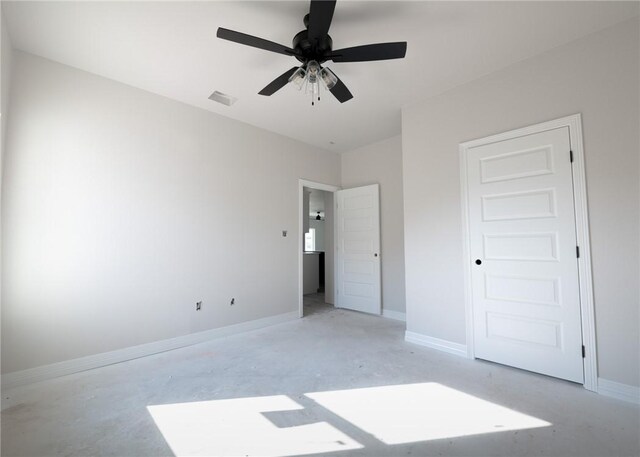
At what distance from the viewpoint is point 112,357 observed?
106 inches

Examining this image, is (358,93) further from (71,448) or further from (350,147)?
(71,448)

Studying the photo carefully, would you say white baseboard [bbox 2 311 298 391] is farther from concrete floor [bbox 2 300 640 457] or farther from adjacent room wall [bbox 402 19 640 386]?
adjacent room wall [bbox 402 19 640 386]

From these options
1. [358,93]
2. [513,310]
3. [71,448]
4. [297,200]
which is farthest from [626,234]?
[71,448]

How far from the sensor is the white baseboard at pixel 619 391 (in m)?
1.99

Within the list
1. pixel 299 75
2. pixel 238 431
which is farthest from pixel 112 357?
pixel 299 75

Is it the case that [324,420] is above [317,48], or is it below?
below

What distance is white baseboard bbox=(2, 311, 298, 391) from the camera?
2.30 meters

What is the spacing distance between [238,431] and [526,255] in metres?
2.69

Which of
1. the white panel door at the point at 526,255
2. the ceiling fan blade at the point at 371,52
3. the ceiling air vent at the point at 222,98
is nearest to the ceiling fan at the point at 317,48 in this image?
the ceiling fan blade at the point at 371,52

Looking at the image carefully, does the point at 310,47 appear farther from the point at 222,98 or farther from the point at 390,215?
the point at 390,215

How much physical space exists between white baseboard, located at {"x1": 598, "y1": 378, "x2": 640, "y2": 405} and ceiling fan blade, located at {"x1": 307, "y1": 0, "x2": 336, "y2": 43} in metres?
3.26

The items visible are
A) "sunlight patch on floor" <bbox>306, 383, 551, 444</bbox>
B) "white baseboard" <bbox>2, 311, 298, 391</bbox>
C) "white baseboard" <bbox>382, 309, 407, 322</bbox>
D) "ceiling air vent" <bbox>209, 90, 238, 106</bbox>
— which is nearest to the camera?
"sunlight patch on floor" <bbox>306, 383, 551, 444</bbox>

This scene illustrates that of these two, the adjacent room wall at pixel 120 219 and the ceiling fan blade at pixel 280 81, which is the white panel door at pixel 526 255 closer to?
the ceiling fan blade at pixel 280 81

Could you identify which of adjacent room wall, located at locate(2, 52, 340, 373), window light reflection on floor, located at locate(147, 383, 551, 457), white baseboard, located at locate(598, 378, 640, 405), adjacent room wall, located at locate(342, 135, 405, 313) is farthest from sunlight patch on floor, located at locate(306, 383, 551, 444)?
adjacent room wall, located at locate(342, 135, 405, 313)
